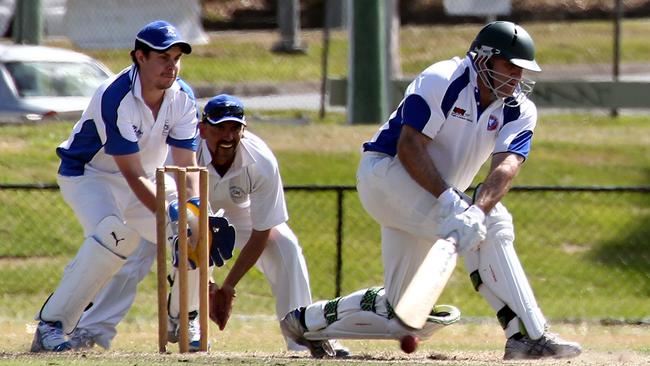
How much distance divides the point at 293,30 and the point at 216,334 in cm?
1357

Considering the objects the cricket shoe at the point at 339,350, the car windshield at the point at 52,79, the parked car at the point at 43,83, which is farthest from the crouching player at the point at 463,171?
the car windshield at the point at 52,79

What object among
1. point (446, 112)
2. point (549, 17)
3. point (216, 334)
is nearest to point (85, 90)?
point (216, 334)

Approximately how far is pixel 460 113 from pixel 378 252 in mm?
5186

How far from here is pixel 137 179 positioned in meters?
7.74

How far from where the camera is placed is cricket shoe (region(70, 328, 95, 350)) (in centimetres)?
850

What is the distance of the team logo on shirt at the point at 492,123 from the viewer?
741cm

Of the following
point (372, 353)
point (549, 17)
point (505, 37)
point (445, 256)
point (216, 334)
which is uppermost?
point (505, 37)

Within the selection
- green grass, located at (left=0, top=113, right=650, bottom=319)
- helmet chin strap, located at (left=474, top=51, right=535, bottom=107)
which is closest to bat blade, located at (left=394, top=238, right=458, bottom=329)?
helmet chin strap, located at (left=474, top=51, right=535, bottom=107)

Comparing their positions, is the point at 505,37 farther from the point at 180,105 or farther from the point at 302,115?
the point at 302,115

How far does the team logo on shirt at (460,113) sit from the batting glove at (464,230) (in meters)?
0.55

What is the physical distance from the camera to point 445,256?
22.4 ft

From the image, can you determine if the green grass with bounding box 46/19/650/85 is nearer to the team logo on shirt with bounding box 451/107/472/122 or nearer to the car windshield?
the car windshield

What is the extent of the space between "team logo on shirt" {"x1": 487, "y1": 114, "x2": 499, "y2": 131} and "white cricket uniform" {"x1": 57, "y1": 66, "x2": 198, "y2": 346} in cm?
163

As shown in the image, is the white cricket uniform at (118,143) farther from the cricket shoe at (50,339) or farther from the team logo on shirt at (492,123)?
the team logo on shirt at (492,123)
